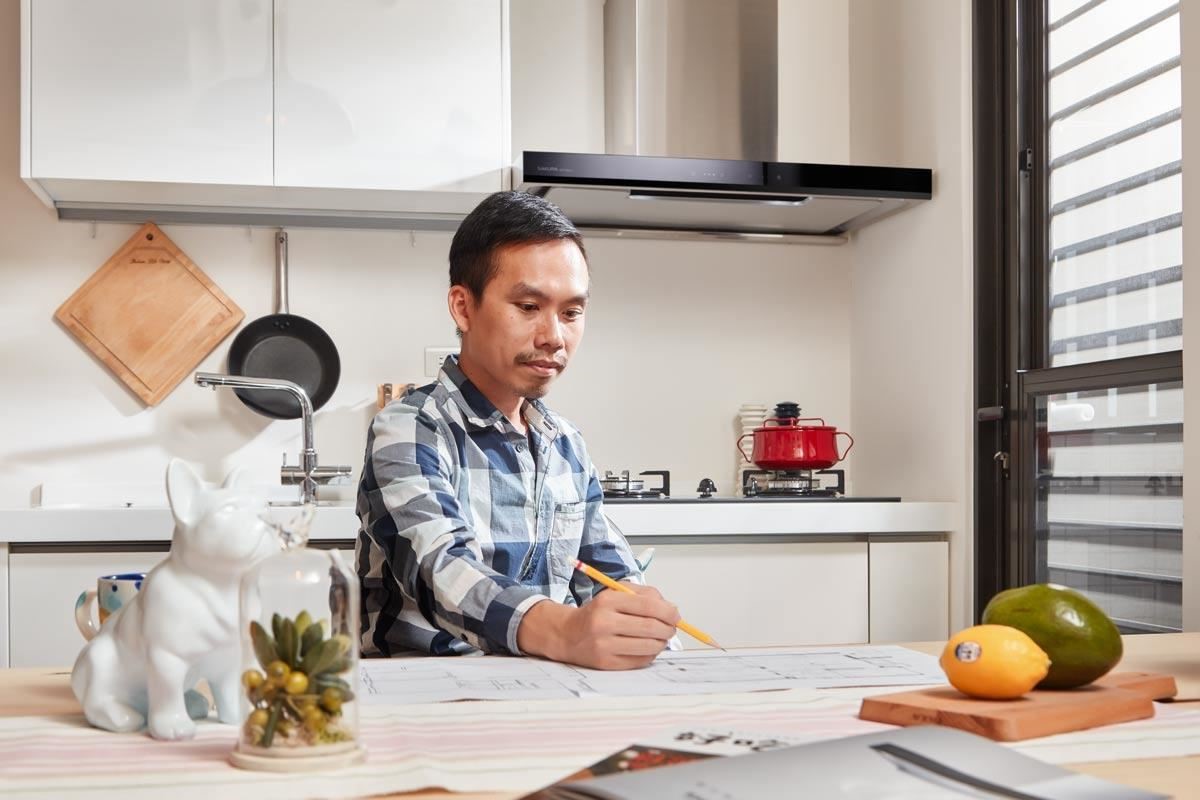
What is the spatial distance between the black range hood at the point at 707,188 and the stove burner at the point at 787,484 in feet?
2.14

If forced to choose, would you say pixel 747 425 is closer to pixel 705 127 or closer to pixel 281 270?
pixel 705 127

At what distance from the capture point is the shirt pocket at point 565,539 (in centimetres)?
171

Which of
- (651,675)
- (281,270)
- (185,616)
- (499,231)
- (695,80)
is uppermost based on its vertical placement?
(695,80)

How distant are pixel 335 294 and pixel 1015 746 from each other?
2.46 metres

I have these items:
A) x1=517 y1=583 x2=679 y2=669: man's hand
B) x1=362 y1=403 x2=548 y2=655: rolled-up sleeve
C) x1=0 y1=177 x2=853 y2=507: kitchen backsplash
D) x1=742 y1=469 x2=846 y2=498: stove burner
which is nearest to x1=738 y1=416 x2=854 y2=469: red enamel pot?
x1=742 y1=469 x2=846 y2=498: stove burner

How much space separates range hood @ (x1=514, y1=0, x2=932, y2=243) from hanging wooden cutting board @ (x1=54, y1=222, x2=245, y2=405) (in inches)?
34.1

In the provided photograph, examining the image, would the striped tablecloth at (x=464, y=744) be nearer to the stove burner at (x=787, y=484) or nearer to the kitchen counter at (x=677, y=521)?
the kitchen counter at (x=677, y=521)

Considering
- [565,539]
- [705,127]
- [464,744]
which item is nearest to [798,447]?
[705,127]

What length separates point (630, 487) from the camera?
292 cm

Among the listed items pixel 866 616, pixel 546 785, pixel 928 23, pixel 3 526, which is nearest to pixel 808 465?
pixel 866 616

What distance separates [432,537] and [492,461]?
0.25 meters

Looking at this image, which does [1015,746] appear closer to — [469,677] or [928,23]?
[469,677]

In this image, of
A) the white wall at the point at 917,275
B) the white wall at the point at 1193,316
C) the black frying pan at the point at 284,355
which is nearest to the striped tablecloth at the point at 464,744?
the white wall at the point at 1193,316

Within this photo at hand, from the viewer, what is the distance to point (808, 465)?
9.73 feet
